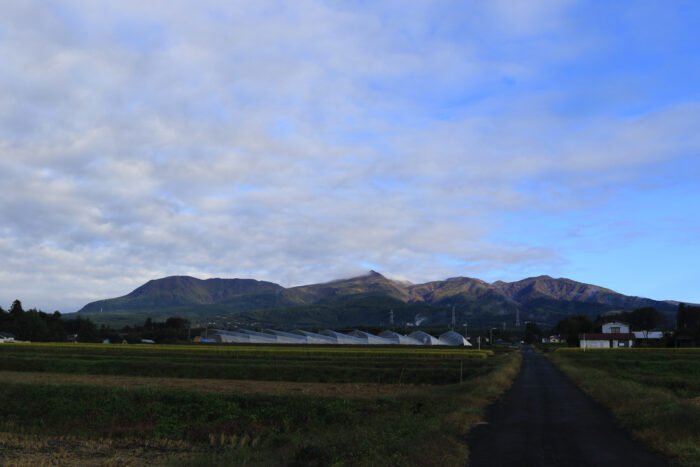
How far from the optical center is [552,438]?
21.2m

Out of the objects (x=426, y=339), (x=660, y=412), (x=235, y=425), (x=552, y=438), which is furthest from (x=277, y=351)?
(x=426, y=339)

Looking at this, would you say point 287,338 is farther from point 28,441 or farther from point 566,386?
point 28,441

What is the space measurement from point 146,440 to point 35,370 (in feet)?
148

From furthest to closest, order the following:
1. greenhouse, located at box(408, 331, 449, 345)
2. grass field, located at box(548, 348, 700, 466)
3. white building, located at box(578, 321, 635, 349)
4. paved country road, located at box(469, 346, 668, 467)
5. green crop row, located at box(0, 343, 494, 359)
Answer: greenhouse, located at box(408, 331, 449, 345)
white building, located at box(578, 321, 635, 349)
green crop row, located at box(0, 343, 494, 359)
grass field, located at box(548, 348, 700, 466)
paved country road, located at box(469, 346, 668, 467)

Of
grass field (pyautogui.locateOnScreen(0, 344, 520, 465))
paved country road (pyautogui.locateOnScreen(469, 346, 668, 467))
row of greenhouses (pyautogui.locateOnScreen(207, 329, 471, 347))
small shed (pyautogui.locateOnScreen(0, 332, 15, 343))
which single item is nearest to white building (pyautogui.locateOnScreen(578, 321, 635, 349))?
row of greenhouses (pyautogui.locateOnScreen(207, 329, 471, 347))

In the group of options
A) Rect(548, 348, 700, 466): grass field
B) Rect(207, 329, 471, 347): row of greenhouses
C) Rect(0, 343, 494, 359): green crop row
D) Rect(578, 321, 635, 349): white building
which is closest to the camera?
Rect(548, 348, 700, 466): grass field

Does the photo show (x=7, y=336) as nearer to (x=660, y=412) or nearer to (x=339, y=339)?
(x=339, y=339)

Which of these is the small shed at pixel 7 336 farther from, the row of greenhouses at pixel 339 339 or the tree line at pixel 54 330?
the row of greenhouses at pixel 339 339

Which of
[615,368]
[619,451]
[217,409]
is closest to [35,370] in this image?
[217,409]

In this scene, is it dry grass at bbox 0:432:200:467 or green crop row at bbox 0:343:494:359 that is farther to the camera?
green crop row at bbox 0:343:494:359

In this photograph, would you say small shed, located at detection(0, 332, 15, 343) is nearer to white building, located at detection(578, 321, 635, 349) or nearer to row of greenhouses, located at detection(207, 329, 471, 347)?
row of greenhouses, located at detection(207, 329, 471, 347)

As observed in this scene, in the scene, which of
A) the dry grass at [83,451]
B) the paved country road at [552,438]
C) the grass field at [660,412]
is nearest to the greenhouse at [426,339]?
the grass field at [660,412]

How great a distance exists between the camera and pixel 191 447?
25188mm

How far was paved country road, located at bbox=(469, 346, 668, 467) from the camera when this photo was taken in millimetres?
17219
